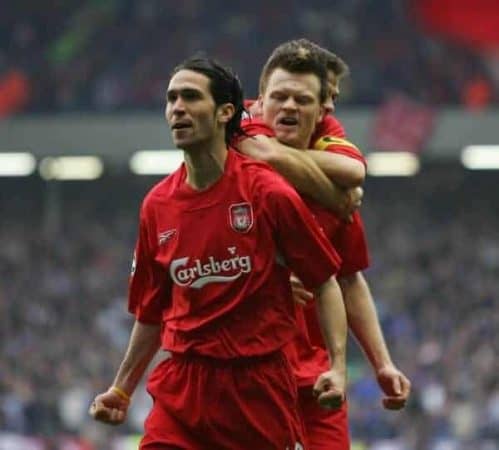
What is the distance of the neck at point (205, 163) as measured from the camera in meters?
6.57

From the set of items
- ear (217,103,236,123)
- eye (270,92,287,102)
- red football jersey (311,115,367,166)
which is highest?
eye (270,92,287,102)

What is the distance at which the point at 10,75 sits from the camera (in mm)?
32312

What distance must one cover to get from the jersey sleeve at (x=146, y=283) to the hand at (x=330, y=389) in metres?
0.70

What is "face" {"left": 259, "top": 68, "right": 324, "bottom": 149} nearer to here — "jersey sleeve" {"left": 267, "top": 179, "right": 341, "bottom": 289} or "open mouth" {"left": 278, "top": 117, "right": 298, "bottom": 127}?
"open mouth" {"left": 278, "top": 117, "right": 298, "bottom": 127}

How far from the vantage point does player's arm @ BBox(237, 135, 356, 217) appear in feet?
22.3

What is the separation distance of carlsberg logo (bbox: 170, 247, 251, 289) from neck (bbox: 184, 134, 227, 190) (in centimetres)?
27

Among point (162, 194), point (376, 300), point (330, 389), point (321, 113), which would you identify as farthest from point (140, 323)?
point (376, 300)

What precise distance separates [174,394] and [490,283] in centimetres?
2178

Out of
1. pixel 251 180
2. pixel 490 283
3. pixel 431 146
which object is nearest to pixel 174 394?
pixel 251 180

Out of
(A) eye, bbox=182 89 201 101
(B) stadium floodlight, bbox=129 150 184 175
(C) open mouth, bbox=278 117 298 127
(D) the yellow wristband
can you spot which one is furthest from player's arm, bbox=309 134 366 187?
(B) stadium floodlight, bbox=129 150 184 175

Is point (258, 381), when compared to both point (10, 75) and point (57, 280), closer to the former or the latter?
point (57, 280)

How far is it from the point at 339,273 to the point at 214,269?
1.01 meters

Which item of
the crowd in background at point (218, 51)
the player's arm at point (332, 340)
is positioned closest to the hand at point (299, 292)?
the player's arm at point (332, 340)

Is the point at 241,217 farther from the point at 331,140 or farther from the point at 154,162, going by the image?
the point at 154,162
